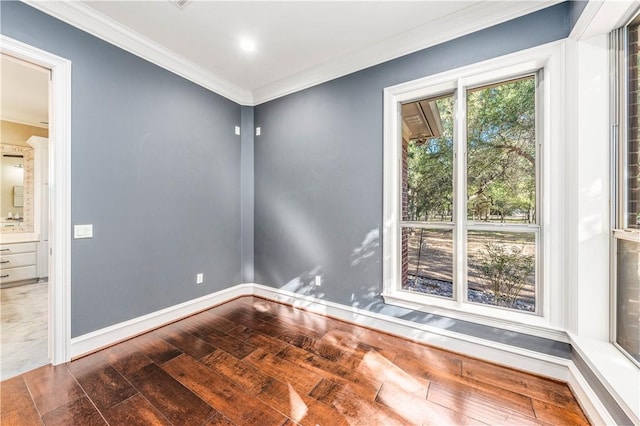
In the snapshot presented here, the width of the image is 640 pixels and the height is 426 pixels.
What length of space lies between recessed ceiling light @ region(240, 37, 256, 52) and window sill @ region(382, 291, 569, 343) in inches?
114

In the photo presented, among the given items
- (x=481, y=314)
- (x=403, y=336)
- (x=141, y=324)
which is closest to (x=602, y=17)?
(x=481, y=314)

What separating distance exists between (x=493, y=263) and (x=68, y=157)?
374 centimetres

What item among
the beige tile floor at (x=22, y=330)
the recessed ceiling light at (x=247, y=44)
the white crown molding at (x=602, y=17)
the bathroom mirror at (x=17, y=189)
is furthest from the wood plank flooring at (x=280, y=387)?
the bathroom mirror at (x=17, y=189)

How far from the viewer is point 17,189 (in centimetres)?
459

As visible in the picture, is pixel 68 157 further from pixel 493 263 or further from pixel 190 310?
pixel 493 263

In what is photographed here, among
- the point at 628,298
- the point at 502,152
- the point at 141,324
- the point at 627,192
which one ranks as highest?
the point at 502,152

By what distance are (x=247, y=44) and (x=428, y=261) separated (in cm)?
289

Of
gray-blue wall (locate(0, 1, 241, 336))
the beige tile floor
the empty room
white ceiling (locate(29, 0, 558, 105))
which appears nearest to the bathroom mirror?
the beige tile floor

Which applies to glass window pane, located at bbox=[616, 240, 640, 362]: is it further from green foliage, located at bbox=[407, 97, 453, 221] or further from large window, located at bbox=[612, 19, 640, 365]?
green foliage, located at bbox=[407, 97, 453, 221]

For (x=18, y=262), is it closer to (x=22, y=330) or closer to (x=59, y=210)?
(x=22, y=330)

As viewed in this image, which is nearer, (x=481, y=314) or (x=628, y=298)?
(x=628, y=298)

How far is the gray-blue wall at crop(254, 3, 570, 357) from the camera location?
7.32 ft

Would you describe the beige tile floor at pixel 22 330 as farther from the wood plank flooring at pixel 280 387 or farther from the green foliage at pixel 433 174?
the green foliage at pixel 433 174

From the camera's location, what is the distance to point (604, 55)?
5.60 ft
